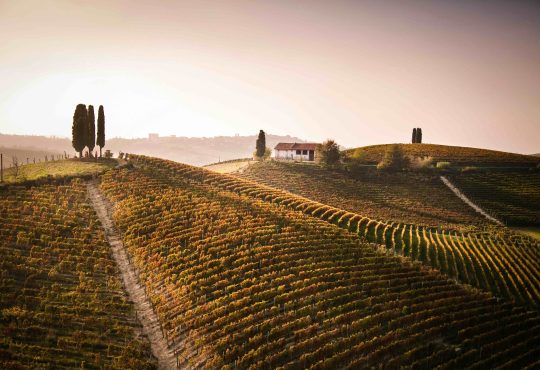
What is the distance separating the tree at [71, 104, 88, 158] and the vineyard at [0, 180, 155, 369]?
75.8ft

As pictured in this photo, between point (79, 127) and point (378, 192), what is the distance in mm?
57635

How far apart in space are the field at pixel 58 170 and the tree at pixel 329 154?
49.2m

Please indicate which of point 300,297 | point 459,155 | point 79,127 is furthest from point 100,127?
point 459,155

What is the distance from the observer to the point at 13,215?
105 feet

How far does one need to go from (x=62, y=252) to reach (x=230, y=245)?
13434mm

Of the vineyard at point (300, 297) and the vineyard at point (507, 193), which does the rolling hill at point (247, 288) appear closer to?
the vineyard at point (300, 297)

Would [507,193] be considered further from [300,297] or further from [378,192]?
[300,297]

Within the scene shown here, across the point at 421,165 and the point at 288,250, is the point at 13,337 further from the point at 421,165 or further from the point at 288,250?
the point at 421,165

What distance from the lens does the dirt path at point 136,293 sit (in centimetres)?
1963

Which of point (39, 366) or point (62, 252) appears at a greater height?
point (62, 252)

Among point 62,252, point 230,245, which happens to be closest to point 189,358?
point 230,245

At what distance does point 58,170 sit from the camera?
1901 inches

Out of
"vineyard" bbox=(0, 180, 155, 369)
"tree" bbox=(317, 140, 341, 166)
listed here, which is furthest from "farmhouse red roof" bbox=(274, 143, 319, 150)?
"vineyard" bbox=(0, 180, 155, 369)

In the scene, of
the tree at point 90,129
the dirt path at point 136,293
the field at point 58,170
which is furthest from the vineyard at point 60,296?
the tree at point 90,129
